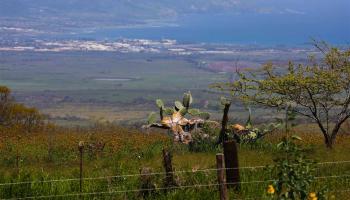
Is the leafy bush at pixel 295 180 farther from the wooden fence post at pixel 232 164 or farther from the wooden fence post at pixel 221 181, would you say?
the wooden fence post at pixel 232 164

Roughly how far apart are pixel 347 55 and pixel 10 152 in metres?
9.75

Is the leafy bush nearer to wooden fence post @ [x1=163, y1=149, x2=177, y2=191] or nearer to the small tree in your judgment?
wooden fence post @ [x1=163, y1=149, x2=177, y2=191]

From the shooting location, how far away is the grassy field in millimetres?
11719

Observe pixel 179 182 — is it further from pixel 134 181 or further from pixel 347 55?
pixel 347 55

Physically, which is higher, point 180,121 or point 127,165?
point 180,121

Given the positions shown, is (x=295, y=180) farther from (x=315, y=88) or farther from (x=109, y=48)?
(x=109, y=48)

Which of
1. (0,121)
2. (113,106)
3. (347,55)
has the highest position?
(347,55)

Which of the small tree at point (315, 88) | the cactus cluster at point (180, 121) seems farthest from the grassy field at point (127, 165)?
the small tree at point (315, 88)

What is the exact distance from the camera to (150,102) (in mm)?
83062

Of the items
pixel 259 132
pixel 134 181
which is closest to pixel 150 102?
pixel 259 132

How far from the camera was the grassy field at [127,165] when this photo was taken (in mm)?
11719

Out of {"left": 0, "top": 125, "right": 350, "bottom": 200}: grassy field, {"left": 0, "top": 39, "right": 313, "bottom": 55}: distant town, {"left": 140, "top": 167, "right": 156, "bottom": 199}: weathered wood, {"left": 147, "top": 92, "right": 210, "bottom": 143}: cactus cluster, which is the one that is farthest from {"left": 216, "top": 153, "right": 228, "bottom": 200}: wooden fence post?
{"left": 0, "top": 39, "right": 313, "bottom": 55}: distant town

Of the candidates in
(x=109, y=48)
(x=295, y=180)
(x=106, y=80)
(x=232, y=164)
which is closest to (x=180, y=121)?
(x=232, y=164)

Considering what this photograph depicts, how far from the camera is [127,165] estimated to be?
1472 centimetres
